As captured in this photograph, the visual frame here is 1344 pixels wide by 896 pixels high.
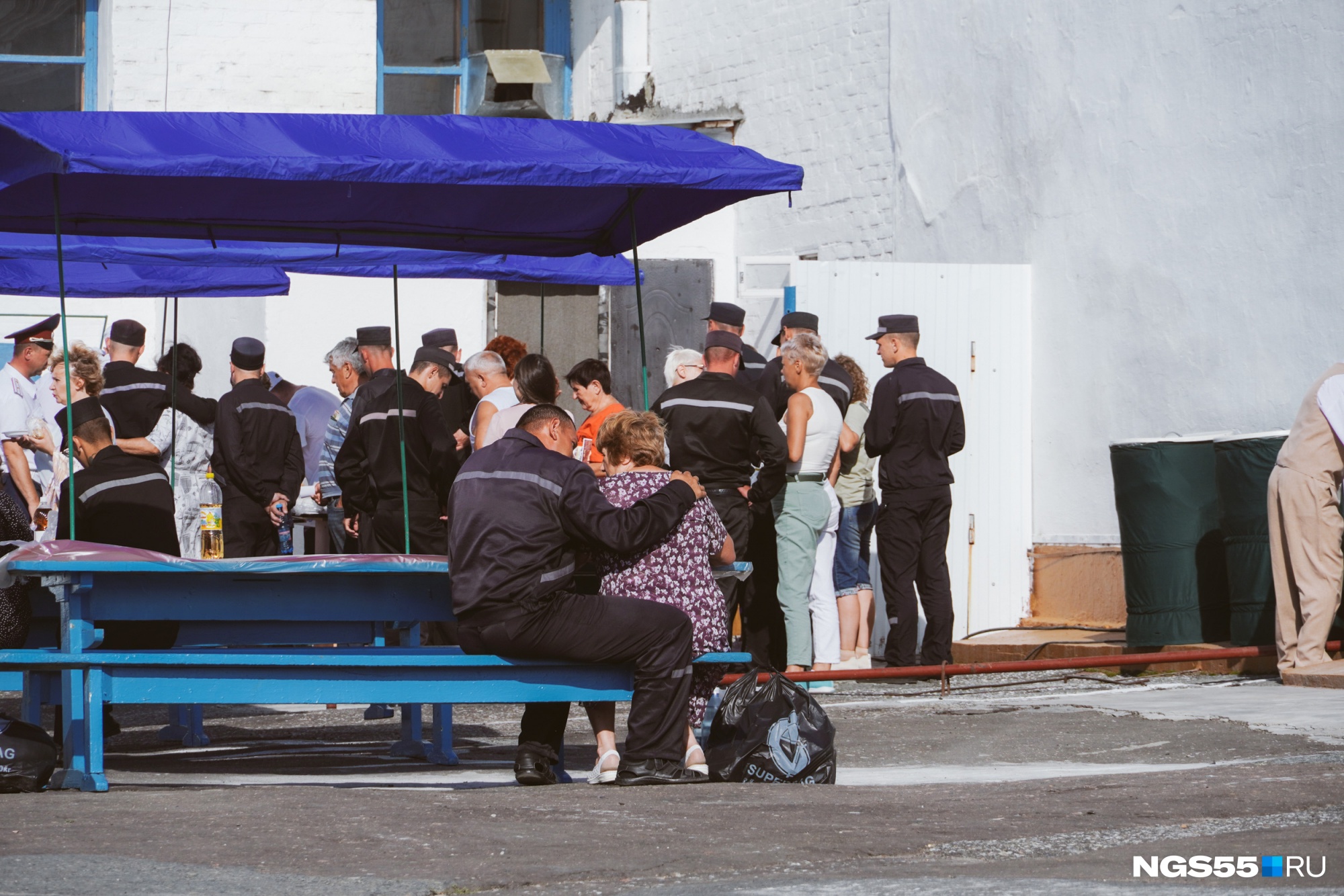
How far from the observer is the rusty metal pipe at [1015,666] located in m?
9.73

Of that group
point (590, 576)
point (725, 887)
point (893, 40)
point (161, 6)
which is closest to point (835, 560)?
point (590, 576)

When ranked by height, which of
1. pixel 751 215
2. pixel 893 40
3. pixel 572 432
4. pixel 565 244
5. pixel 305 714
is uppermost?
pixel 893 40

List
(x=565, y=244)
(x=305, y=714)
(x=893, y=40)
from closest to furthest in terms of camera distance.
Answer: (x=565, y=244) < (x=305, y=714) < (x=893, y=40)

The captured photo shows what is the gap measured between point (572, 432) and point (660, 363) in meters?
9.11

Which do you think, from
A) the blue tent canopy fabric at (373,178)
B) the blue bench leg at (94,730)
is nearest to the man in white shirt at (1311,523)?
the blue tent canopy fabric at (373,178)

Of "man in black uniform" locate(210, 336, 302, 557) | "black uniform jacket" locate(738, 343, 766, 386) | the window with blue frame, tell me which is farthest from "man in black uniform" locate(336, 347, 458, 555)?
the window with blue frame

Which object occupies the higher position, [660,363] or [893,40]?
[893,40]

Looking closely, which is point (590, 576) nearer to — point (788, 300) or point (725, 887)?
point (725, 887)

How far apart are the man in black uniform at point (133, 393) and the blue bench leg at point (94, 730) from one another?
4.39m

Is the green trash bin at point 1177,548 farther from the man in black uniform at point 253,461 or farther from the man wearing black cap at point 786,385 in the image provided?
the man in black uniform at point 253,461

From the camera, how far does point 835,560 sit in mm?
10852

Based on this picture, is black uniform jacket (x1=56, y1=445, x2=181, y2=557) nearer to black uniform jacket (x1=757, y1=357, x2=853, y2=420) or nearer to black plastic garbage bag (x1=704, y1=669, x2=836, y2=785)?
black plastic garbage bag (x1=704, y1=669, x2=836, y2=785)

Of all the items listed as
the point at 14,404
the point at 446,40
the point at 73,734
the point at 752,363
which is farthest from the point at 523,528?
the point at 446,40

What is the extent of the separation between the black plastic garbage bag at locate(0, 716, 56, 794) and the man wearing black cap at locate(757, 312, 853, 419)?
5.14 m
